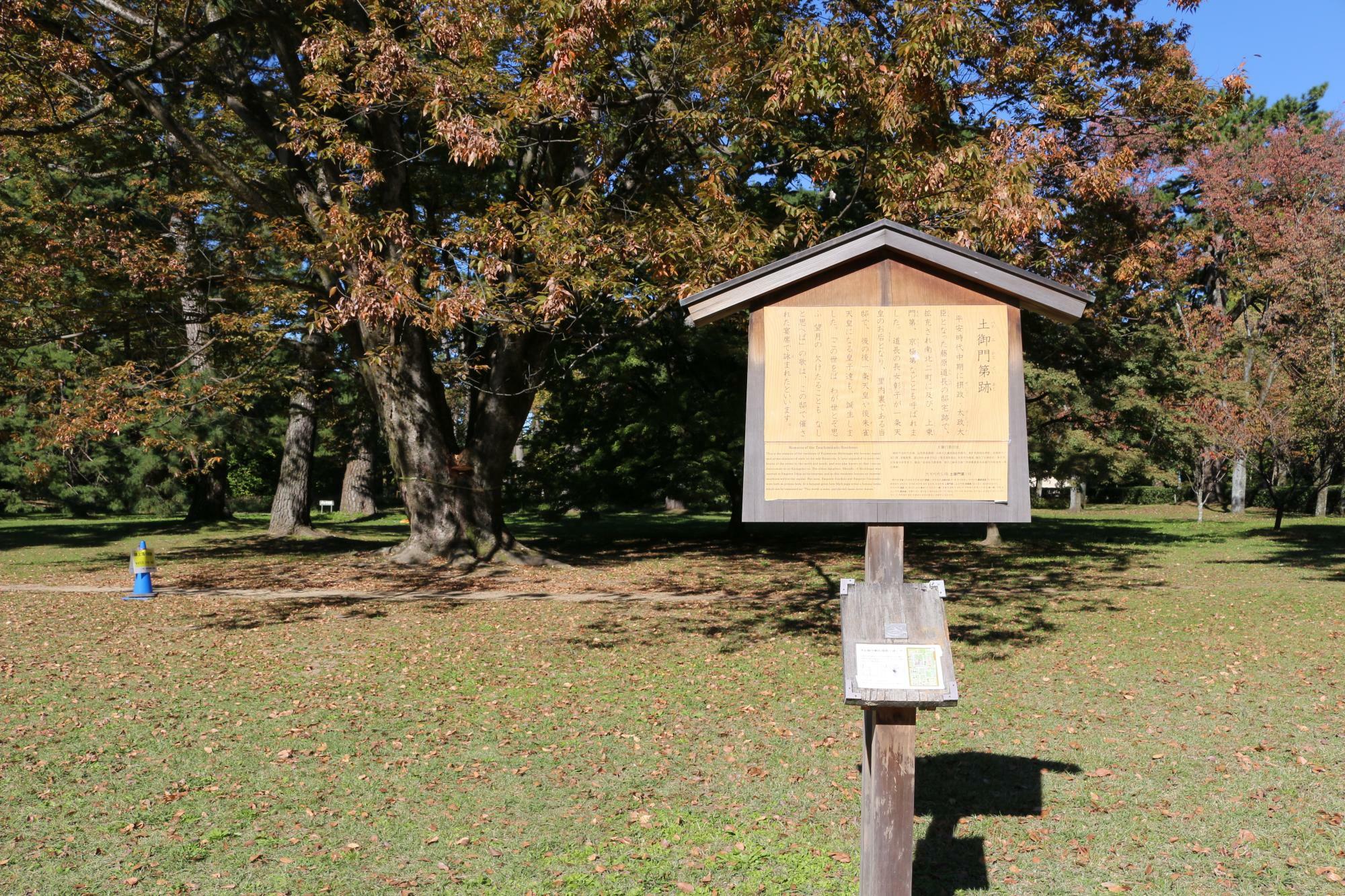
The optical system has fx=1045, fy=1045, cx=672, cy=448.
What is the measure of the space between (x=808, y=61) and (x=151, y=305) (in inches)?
551

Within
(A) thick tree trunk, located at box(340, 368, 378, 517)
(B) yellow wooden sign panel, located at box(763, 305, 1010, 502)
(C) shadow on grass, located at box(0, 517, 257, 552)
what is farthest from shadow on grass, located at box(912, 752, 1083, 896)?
(A) thick tree trunk, located at box(340, 368, 378, 517)

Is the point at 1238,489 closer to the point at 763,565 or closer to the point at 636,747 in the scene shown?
the point at 763,565

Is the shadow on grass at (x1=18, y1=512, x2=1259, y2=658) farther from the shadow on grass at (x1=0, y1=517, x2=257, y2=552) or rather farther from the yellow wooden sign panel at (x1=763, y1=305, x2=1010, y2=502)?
the yellow wooden sign panel at (x1=763, y1=305, x2=1010, y2=502)

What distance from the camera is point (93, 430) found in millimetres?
16500

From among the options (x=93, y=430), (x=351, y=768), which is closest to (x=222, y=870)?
(x=351, y=768)

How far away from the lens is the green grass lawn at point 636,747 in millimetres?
5359

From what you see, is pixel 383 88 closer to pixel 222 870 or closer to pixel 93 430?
pixel 93 430

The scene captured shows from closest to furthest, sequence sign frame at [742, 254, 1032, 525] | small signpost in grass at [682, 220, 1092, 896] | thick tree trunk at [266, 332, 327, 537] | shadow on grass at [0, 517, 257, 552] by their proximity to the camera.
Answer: small signpost in grass at [682, 220, 1092, 896], sign frame at [742, 254, 1032, 525], shadow on grass at [0, 517, 257, 552], thick tree trunk at [266, 332, 327, 537]

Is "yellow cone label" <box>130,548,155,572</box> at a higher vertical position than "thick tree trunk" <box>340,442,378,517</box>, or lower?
lower

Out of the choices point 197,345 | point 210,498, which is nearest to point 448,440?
point 197,345

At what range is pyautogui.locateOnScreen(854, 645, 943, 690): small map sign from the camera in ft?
14.4

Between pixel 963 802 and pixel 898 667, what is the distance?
2.30 metres

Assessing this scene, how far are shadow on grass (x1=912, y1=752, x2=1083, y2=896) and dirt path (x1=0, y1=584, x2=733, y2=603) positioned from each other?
8268 millimetres

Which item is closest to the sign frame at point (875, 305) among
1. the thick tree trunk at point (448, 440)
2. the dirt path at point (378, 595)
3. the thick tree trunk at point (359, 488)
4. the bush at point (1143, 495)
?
the dirt path at point (378, 595)
